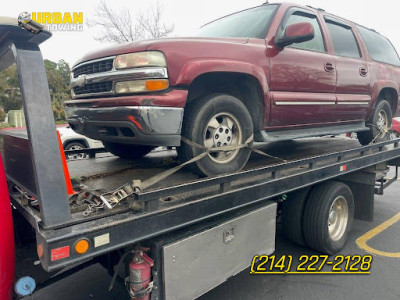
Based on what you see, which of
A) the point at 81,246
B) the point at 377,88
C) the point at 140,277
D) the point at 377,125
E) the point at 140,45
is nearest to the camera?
the point at 81,246

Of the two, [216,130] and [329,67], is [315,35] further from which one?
[216,130]

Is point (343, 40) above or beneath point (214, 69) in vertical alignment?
above

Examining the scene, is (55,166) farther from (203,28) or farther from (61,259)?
(203,28)

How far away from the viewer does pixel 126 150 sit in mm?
3988

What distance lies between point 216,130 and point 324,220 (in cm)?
165

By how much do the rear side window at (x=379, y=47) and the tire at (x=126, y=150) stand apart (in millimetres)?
3545

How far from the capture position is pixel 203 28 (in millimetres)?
4043

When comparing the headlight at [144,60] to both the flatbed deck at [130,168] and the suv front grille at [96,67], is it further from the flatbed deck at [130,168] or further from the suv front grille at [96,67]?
the flatbed deck at [130,168]

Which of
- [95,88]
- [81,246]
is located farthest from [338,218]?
[81,246]

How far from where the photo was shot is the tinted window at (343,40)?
417 cm

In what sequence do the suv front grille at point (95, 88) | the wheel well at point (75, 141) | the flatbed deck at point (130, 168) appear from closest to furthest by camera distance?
the suv front grille at point (95, 88), the flatbed deck at point (130, 168), the wheel well at point (75, 141)

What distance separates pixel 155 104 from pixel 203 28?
203cm

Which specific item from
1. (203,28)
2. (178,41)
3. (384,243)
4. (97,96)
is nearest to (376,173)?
(384,243)

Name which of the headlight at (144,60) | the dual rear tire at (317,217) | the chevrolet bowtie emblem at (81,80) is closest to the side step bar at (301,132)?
the dual rear tire at (317,217)
